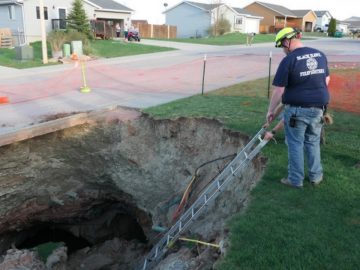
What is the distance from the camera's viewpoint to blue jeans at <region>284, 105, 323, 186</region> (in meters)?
5.21

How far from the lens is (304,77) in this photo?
16.5 feet

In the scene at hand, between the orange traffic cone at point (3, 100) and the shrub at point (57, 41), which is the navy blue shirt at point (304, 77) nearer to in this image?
the orange traffic cone at point (3, 100)

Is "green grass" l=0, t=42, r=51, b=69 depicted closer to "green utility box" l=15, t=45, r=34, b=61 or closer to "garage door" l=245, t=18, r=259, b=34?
"green utility box" l=15, t=45, r=34, b=61

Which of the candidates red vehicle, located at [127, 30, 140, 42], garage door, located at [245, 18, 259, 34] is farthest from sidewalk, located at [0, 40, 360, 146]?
garage door, located at [245, 18, 259, 34]

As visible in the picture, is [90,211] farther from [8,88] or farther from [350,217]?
[350,217]

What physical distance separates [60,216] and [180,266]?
6.63 m

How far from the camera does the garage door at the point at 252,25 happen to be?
59.7 meters

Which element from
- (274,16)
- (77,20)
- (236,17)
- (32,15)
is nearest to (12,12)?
(32,15)

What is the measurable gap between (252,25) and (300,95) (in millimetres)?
A: 59394

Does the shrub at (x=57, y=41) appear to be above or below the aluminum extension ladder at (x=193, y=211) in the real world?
above

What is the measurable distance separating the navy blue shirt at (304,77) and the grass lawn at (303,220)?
4.34ft

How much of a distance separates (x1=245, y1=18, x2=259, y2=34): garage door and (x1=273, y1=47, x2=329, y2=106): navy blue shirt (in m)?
57.2

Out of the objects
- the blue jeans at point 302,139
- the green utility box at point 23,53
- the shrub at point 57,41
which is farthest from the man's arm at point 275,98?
the shrub at point 57,41

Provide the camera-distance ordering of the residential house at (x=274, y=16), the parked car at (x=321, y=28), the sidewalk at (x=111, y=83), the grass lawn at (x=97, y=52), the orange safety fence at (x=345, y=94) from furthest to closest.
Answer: the parked car at (x=321, y=28) < the residential house at (x=274, y=16) < the grass lawn at (x=97, y=52) < the sidewalk at (x=111, y=83) < the orange safety fence at (x=345, y=94)
